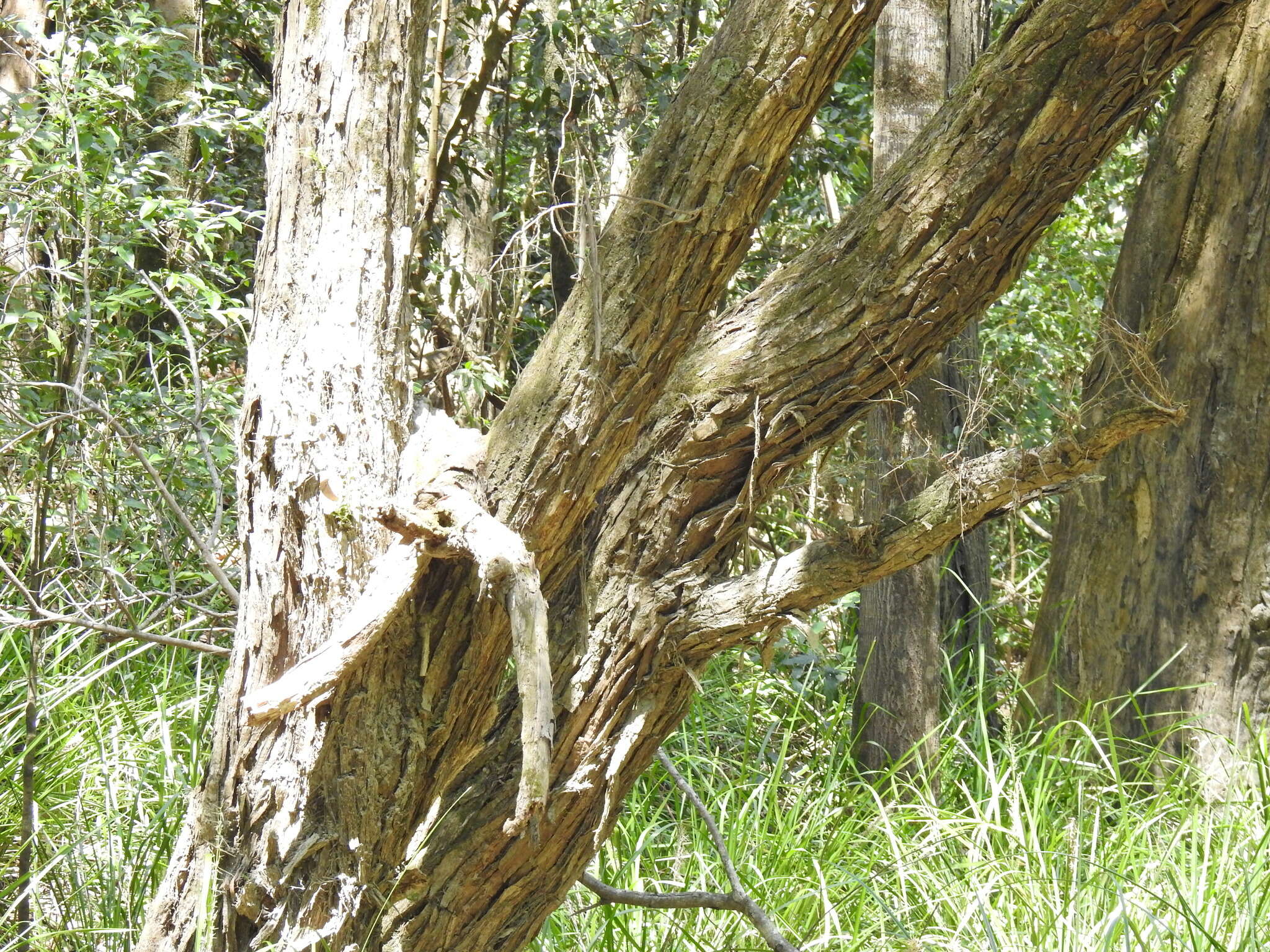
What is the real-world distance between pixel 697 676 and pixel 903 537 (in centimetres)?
52

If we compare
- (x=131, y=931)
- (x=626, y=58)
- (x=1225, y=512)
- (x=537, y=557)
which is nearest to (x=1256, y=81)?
(x=1225, y=512)

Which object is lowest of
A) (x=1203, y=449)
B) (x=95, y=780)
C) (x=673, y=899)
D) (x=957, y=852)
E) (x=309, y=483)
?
(x=95, y=780)

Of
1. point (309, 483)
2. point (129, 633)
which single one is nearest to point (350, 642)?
point (309, 483)

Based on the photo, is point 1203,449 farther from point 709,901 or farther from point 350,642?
point 350,642

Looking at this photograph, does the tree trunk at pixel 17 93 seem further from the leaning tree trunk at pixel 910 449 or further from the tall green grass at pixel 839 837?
the leaning tree trunk at pixel 910 449

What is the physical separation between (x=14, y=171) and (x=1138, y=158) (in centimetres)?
611

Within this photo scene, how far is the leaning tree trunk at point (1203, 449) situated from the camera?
3734 millimetres

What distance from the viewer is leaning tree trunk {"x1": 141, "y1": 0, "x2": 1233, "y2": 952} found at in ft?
6.03

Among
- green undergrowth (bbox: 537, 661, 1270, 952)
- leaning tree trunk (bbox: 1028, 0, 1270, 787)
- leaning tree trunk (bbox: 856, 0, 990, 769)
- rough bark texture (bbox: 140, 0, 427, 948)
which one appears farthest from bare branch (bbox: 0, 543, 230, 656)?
leaning tree trunk (bbox: 1028, 0, 1270, 787)

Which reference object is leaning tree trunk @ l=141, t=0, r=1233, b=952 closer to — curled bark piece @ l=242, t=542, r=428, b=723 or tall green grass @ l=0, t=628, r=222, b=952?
curled bark piece @ l=242, t=542, r=428, b=723

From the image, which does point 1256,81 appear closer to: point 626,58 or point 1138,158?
point 626,58

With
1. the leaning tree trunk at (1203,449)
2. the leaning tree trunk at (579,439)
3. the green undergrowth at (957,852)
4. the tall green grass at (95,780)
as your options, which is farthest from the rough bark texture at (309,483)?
the leaning tree trunk at (1203,449)

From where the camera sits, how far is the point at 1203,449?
3818 mm

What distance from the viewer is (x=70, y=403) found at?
3.04 m
